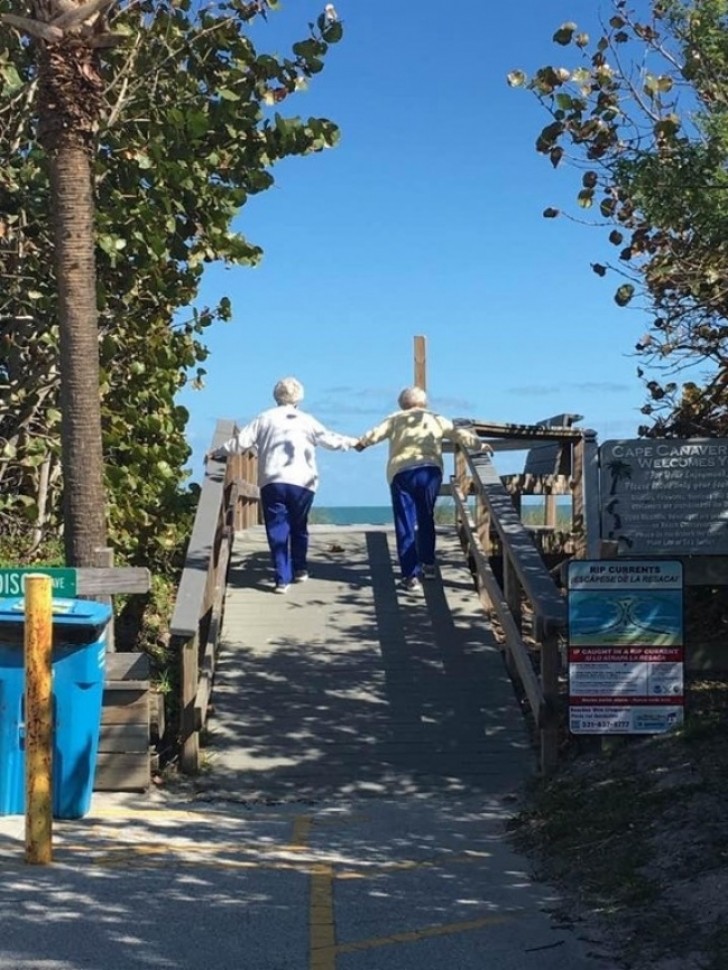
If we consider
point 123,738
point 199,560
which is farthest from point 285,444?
point 123,738

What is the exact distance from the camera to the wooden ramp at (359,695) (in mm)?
7730

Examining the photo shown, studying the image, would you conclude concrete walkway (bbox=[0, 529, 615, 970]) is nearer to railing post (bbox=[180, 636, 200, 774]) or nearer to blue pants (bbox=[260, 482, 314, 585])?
railing post (bbox=[180, 636, 200, 774])

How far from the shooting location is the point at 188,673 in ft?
25.6

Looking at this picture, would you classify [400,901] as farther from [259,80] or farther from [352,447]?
[259,80]

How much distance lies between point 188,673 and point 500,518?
2.63 meters

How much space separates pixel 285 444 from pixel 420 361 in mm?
7110

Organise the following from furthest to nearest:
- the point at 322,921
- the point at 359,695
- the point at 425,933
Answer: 1. the point at 359,695
2. the point at 322,921
3. the point at 425,933

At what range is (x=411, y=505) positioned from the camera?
34.4ft

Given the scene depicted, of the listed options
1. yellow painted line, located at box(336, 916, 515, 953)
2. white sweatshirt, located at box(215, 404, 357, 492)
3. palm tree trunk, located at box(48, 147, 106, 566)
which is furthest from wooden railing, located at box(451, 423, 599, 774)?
palm tree trunk, located at box(48, 147, 106, 566)

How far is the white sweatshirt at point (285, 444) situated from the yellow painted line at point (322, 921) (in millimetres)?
4753

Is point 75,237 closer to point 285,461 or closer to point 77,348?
point 77,348

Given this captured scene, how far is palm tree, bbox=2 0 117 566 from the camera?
327 inches

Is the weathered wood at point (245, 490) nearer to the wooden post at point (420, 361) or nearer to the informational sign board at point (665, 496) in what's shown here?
the wooden post at point (420, 361)

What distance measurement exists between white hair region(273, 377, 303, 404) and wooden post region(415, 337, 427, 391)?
6.50 meters
